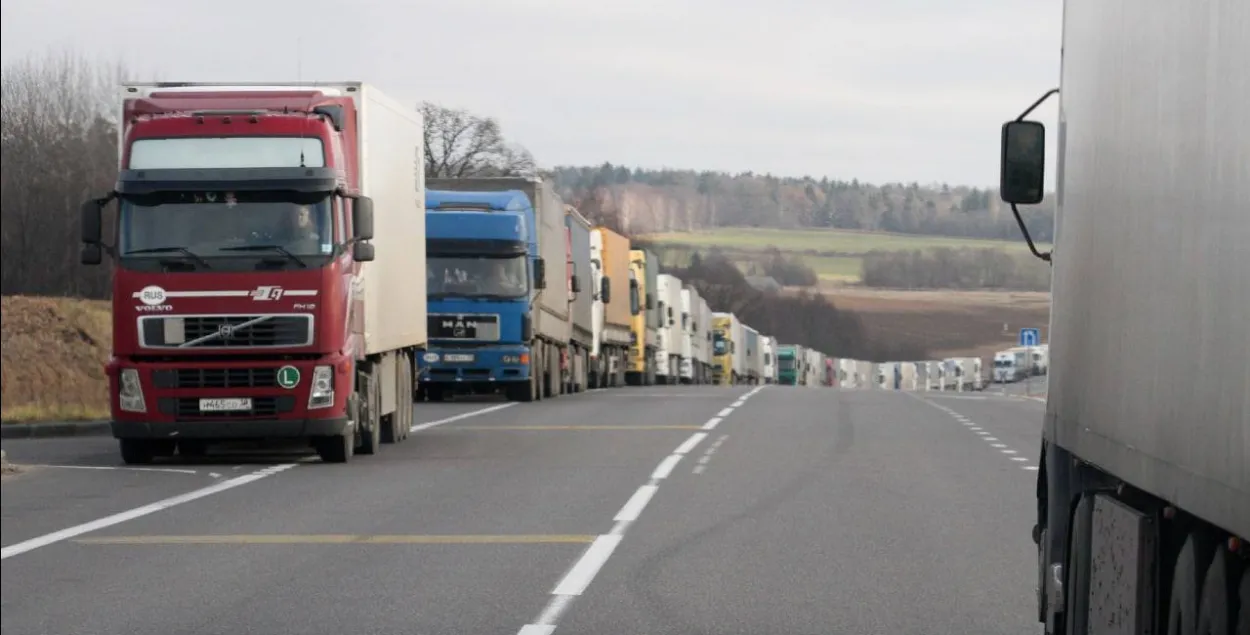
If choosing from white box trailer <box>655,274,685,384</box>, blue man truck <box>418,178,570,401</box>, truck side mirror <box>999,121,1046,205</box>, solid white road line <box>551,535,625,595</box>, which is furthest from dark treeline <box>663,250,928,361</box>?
truck side mirror <box>999,121,1046,205</box>

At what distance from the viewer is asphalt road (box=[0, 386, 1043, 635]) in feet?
35.6

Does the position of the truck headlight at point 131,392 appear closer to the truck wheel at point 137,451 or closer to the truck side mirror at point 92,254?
the truck wheel at point 137,451

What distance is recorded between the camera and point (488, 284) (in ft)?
122

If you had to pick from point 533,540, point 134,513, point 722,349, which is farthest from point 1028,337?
point 533,540

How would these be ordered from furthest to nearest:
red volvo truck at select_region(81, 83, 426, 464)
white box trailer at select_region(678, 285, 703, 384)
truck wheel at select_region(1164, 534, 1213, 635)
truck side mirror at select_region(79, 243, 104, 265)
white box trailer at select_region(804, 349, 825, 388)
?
white box trailer at select_region(804, 349, 825, 388)
white box trailer at select_region(678, 285, 703, 384)
red volvo truck at select_region(81, 83, 426, 464)
truck side mirror at select_region(79, 243, 104, 265)
truck wheel at select_region(1164, 534, 1213, 635)

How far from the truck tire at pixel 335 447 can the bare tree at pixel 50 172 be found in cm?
3043

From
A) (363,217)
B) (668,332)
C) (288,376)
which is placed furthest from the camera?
(668,332)

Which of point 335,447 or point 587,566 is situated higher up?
point 587,566

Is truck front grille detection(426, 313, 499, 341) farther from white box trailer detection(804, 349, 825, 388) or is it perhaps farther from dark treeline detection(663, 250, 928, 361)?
dark treeline detection(663, 250, 928, 361)

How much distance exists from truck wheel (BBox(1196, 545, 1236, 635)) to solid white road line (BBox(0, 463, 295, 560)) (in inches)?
384

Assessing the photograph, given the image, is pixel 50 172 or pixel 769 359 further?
pixel 769 359

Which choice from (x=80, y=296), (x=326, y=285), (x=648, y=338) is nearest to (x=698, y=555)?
(x=326, y=285)

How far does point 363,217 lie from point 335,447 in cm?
258

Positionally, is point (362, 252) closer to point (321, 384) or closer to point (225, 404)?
point (321, 384)
